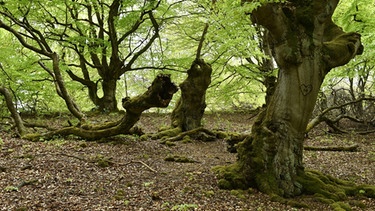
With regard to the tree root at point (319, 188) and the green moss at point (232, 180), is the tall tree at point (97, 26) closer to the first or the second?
the green moss at point (232, 180)

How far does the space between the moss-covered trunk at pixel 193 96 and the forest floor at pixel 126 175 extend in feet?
5.22

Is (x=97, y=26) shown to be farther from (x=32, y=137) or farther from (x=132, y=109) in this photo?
(x=132, y=109)

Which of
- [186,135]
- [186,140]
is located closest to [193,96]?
[186,135]

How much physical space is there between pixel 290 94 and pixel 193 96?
5656 mm

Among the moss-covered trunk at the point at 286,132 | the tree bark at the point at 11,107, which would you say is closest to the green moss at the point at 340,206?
the moss-covered trunk at the point at 286,132

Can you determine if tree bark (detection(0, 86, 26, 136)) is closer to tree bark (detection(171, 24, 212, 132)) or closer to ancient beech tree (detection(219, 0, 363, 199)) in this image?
tree bark (detection(171, 24, 212, 132))

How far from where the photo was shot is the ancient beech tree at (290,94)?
562 centimetres

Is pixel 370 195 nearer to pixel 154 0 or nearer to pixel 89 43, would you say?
pixel 154 0

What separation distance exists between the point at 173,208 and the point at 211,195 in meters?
1.04

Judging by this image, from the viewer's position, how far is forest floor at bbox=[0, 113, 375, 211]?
4.87m

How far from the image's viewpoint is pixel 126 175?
6258mm

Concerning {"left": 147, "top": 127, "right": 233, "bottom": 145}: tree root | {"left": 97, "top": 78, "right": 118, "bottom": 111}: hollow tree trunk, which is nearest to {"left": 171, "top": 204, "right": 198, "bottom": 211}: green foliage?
{"left": 147, "top": 127, "right": 233, "bottom": 145}: tree root

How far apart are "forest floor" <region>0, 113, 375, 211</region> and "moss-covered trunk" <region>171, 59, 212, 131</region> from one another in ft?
5.22

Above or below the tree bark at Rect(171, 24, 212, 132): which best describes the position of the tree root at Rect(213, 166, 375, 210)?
→ below
